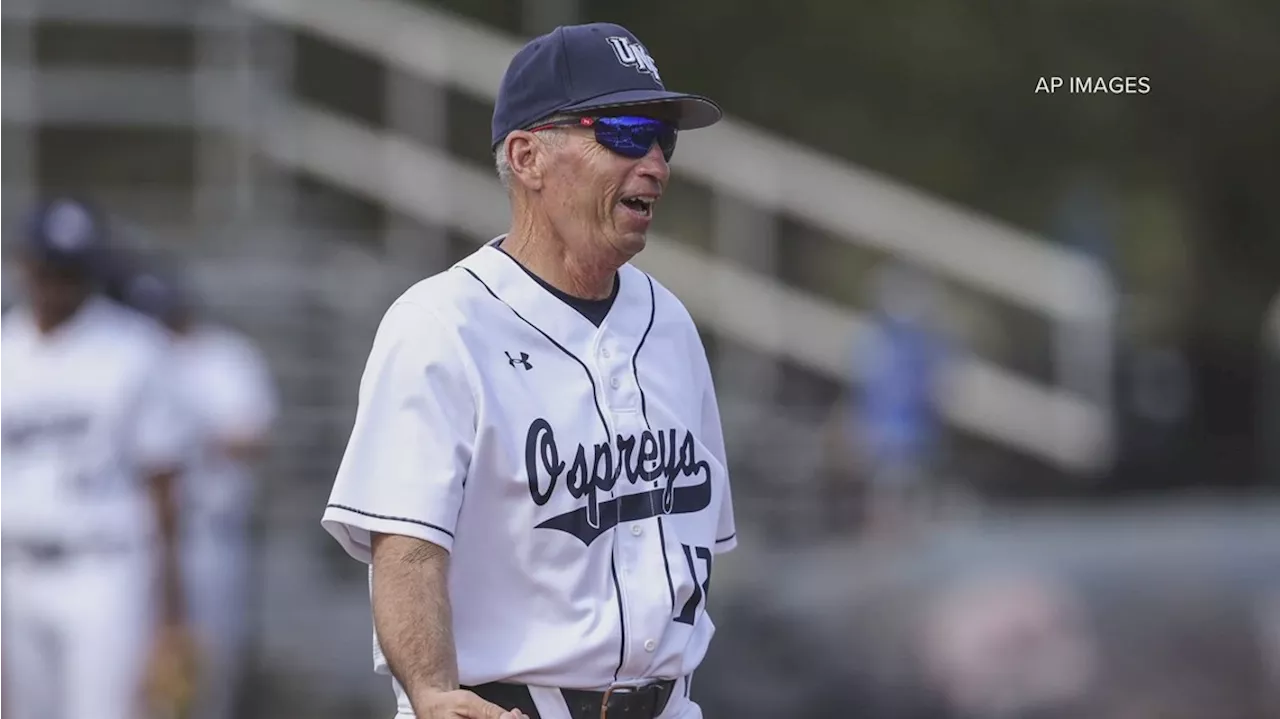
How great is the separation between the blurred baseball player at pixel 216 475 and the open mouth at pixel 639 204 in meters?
6.75

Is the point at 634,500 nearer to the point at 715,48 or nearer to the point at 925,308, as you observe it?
the point at 925,308

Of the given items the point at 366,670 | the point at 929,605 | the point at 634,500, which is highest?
the point at 634,500

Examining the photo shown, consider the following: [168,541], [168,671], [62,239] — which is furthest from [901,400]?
[62,239]

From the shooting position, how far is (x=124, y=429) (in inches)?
321

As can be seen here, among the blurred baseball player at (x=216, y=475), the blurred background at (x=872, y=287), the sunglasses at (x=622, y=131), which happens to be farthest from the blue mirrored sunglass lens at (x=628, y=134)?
the blurred baseball player at (x=216, y=475)

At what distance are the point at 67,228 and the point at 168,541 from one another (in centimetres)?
133

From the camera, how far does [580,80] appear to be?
413 cm

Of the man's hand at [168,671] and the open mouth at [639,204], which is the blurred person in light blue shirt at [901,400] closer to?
the man's hand at [168,671]

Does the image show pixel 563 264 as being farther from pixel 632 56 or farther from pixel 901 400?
pixel 901 400

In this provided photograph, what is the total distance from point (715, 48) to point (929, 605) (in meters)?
10.6

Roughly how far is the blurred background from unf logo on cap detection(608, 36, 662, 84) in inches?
210

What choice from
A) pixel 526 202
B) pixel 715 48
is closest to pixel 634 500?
pixel 526 202

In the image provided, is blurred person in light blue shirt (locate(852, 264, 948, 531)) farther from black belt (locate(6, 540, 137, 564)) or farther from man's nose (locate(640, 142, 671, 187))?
man's nose (locate(640, 142, 671, 187))

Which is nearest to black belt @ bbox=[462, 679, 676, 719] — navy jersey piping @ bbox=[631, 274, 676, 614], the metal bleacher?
navy jersey piping @ bbox=[631, 274, 676, 614]
